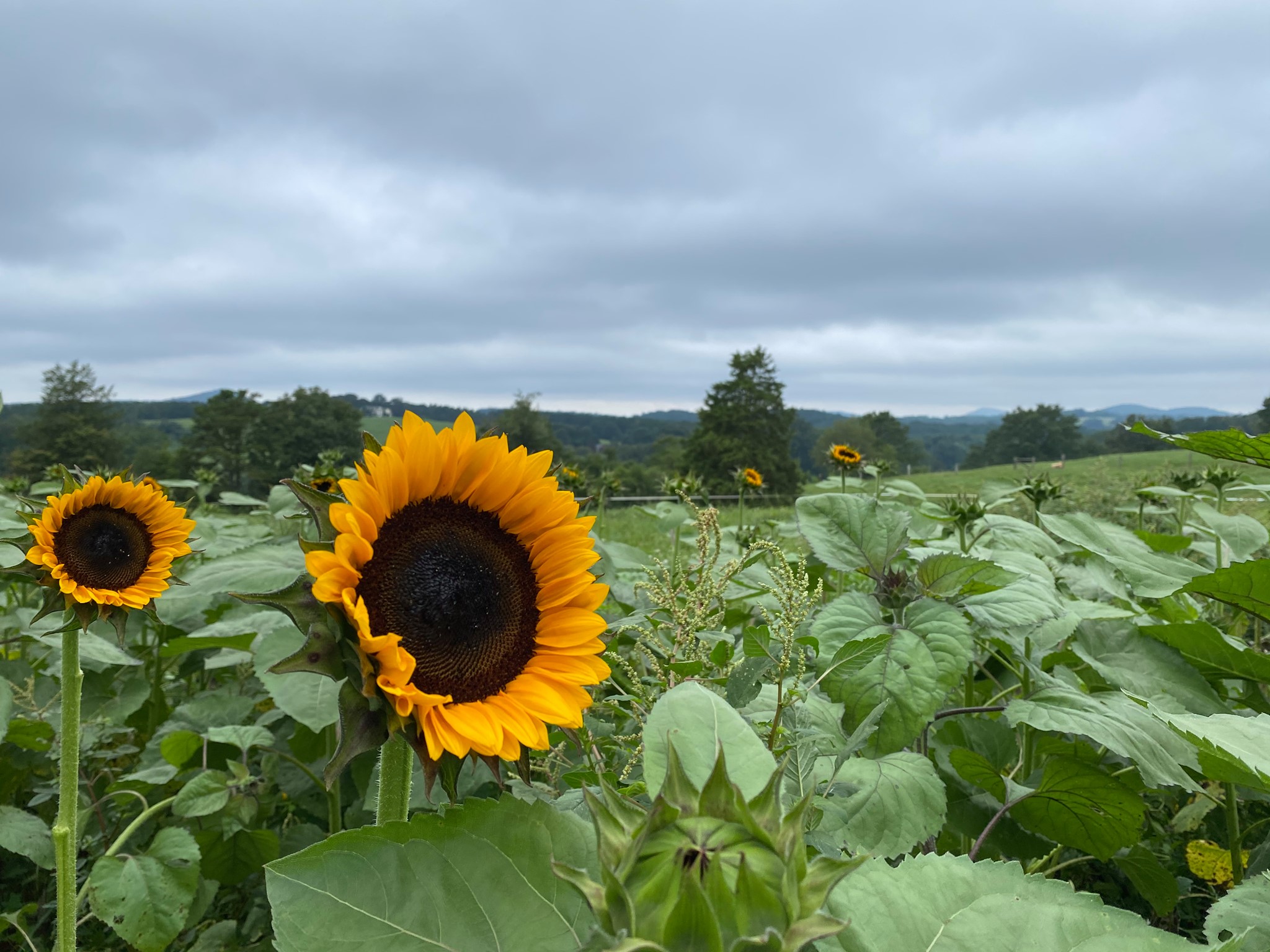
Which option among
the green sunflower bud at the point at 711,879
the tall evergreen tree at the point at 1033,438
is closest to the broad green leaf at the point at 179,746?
the green sunflower bud at the point at 711,879

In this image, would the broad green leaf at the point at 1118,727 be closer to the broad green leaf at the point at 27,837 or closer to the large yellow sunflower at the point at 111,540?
the large yellow sunflower at the point at 111,540

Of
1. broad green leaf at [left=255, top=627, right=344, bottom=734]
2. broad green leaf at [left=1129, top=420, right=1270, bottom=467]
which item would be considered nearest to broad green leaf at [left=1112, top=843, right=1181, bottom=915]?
broad green leaf at [left=1129, top=420, right=1270, bottom=467]

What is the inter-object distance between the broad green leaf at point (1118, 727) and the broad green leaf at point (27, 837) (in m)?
2.25

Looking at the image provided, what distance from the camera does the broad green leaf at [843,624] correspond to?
4.64 ft

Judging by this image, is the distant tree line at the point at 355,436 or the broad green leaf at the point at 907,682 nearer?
the broad green leaf at the point at 907,682

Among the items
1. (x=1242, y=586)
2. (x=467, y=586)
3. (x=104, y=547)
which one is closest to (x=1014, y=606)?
(x=1242, y=586)

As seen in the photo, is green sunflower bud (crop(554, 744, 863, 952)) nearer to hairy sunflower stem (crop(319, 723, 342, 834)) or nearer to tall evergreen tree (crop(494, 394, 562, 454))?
hairy sunflower stem (crop(319, 723, 342, 834))

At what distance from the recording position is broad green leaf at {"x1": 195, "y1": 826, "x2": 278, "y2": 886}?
2162mm

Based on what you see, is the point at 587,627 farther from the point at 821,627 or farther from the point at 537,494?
the point at 821,627

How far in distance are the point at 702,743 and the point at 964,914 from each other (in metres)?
0.28

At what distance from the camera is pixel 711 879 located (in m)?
0.53

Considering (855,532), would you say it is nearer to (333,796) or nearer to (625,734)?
(625,734)

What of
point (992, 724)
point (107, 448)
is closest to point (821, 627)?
point (992, 724)

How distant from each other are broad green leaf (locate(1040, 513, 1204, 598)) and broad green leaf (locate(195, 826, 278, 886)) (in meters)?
2.26
